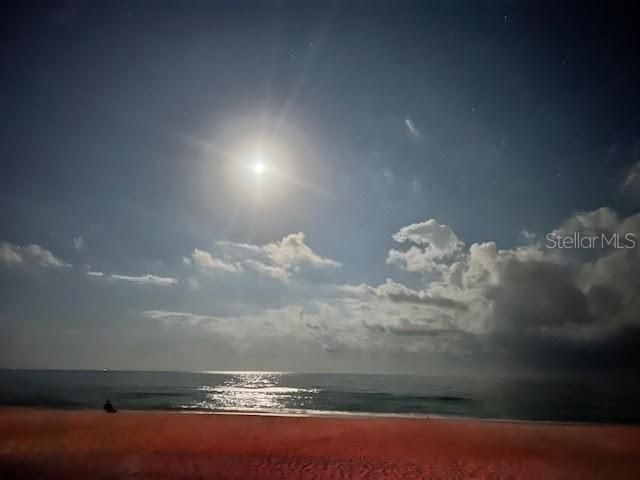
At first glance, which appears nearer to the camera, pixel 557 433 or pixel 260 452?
pixel 260 452

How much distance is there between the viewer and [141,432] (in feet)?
48.8

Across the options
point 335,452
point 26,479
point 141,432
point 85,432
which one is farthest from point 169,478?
point 85,432

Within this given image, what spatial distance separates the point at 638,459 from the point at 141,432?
1730 centimetres

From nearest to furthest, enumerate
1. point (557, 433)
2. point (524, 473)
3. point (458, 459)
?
point (524, 473)
point (458, 459)
point (557, 433)

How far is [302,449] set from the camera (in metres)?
12.6

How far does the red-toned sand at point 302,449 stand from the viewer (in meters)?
10.3

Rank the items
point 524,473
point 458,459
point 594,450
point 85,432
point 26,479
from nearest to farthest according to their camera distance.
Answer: point 26,479, point 524,473, point 458,459, point 594,450, point 85,432

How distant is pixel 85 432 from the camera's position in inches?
584

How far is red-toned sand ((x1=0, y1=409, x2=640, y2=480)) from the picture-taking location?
10.3 m

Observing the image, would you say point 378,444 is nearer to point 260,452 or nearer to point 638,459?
point 260,452

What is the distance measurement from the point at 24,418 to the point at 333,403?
23883mm

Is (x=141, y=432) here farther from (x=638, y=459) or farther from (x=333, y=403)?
(x=333, y=403)

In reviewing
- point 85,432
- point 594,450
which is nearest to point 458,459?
point 594,450

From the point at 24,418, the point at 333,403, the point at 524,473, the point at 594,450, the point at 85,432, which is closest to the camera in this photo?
the point at 524,473
